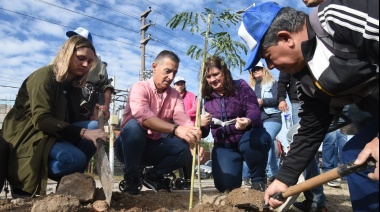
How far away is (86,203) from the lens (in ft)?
8.68

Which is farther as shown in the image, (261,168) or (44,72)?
(261,168)

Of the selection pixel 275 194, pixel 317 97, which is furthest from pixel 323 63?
pixel 275 194

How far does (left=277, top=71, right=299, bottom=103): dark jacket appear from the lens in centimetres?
396

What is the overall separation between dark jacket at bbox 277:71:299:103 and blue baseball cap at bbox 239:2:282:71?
75.0 inches

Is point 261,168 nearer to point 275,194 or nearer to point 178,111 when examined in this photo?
point 178,111

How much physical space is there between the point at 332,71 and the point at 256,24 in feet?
1.62

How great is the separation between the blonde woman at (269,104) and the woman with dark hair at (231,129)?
1.12m

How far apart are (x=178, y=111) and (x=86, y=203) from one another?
1487mm

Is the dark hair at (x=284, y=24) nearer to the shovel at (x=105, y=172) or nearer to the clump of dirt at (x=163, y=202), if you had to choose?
the clump of dirt at (x=163, y=202)

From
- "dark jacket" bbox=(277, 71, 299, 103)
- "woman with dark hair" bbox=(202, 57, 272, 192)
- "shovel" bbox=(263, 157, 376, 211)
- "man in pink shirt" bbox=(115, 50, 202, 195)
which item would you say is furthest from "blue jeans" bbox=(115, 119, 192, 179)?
"shovel" bbox=(263, 157, 376, 211)

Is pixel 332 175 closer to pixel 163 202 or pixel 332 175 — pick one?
pixel 332 175

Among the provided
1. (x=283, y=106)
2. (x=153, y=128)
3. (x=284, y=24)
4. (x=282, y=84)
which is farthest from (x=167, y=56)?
(x=284, y=24)

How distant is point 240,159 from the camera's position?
3.77 meters

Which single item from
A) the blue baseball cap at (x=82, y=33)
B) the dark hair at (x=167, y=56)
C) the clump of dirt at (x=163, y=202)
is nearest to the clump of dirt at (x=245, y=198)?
the clump of dirt at (x=163, y=202)
